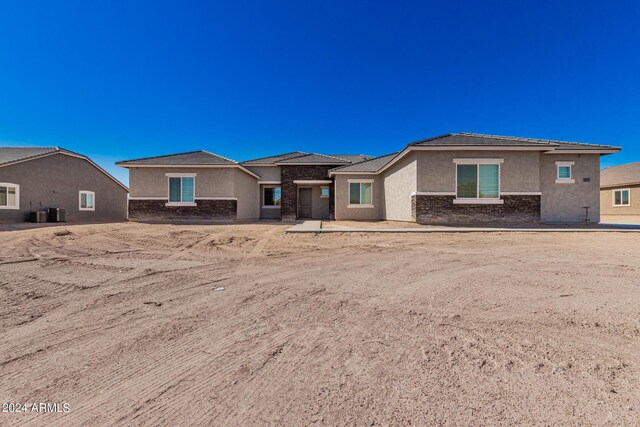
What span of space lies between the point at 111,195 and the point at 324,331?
25.8 meters

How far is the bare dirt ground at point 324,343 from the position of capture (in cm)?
194

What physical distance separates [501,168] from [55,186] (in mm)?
24462

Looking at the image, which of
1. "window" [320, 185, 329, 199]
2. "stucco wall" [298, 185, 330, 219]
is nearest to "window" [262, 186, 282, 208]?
"stucco wall" [298, 185, 330, 219]

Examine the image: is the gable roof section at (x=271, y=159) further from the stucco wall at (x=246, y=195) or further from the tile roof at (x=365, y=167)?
the tile roof at (x=365, y=167)

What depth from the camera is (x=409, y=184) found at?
44.7 ft

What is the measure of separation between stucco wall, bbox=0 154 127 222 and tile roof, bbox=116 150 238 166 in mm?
5509

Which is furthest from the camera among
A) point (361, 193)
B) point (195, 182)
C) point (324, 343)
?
point (361, 193)

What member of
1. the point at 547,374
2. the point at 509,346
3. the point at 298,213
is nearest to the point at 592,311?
the point at 509,346

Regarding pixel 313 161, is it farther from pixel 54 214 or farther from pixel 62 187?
pixel 62 187

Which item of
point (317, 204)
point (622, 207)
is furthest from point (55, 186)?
point (622, 207)

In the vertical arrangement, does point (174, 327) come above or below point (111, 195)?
below

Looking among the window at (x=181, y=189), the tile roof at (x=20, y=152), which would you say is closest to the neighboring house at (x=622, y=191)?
the window at (x=181, y=189)

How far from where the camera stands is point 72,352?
2664 millimetres

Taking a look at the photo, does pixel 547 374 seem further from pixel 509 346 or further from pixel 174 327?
pixel 174 327
